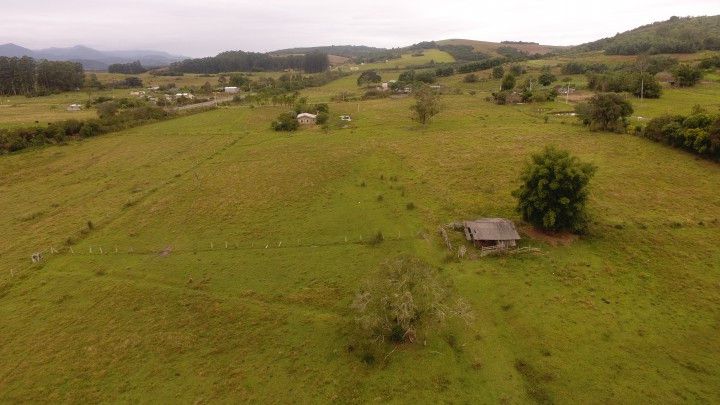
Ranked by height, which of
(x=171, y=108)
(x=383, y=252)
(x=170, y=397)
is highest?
(x=171, y=108)

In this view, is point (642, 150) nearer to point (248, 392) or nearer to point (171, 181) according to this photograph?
point (248, 392)

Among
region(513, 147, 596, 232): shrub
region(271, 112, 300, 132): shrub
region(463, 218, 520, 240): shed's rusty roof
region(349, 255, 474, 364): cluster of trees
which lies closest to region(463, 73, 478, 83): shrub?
region(271, 112, 300, 132): shrub

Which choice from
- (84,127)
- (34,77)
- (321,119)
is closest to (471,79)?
(321,119)

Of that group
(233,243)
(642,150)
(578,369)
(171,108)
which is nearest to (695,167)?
(642,150)

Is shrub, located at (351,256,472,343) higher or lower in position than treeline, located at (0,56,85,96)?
lower

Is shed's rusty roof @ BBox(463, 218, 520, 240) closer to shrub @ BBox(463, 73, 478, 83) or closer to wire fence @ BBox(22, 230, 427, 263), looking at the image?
wire fence @ BBox(22, 230, 427, 263)

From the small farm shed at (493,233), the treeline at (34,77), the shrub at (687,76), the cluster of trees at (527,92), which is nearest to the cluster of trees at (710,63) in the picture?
the shrub at (687,76)

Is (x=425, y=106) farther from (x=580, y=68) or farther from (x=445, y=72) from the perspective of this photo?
(x=445, y=72)
